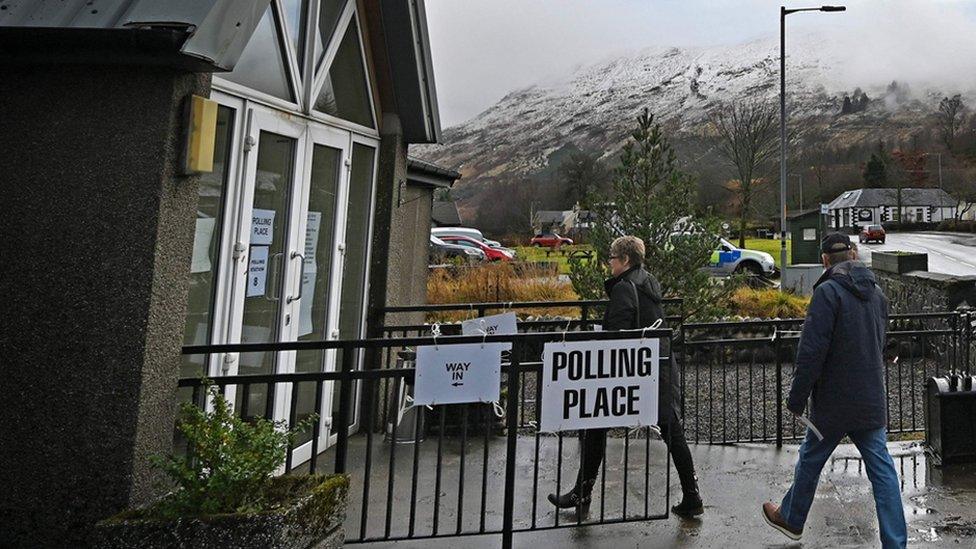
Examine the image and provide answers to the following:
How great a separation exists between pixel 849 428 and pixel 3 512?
4.39m

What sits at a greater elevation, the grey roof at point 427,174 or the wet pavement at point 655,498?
the grey roof at point 427,174

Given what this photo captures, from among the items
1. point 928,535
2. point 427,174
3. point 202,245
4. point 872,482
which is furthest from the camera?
point 427,174

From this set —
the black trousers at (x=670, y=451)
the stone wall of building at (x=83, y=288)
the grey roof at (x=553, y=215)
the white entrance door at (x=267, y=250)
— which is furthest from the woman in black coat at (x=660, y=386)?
the grey roof at (x=553, y=215)

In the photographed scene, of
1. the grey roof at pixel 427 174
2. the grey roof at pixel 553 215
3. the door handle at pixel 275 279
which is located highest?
the grey roof at pixel 553 215

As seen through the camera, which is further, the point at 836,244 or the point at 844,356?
the point at 836,244

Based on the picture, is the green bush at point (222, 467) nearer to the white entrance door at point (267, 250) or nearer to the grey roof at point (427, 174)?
→ the white entrance door at point (267, 250)

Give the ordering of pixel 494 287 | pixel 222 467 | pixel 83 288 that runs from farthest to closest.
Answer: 1. pixel 494 287
2. pixel 83 288
3. pixel 222 467

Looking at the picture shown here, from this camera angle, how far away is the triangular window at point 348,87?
5789 millimetres

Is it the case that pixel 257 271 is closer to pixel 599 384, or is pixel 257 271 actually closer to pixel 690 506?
pixel 599 384

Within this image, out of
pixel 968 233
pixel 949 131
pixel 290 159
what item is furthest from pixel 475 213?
pixel 949 131

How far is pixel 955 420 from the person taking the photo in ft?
18.3

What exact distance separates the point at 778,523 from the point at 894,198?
336 feet

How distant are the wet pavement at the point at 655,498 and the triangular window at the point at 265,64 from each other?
8.85 feet

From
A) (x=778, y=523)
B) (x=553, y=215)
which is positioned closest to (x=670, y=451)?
(x=778, y=523)
